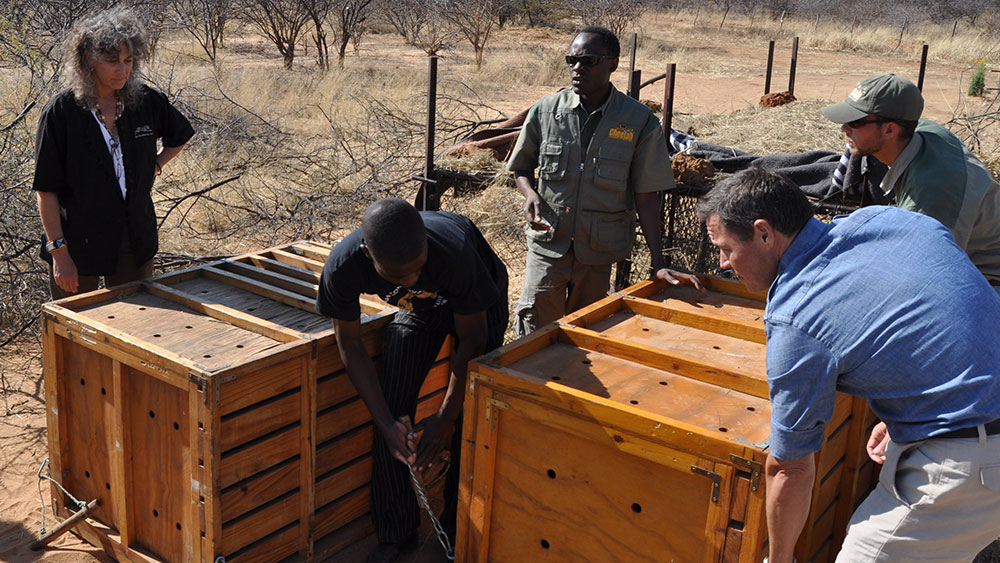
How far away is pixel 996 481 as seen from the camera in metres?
2.03

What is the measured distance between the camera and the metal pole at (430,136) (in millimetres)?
5684

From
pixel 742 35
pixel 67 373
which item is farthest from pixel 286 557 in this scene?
pixel 742 35

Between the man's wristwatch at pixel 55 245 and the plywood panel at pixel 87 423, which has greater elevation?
the man's wristwatch at pixel 55 245

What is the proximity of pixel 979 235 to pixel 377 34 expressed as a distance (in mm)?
25225

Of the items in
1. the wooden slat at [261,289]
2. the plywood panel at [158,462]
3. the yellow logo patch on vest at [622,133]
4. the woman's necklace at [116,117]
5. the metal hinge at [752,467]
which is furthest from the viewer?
the yellow logo patch on vest at [622,133]

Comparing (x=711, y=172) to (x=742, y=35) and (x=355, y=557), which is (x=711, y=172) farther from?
(x=742, y=35)

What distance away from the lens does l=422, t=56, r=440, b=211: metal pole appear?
5684 mm

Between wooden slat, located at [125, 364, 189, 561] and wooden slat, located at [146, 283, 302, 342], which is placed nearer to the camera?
wooden slat, located at [125, 364, 189, 561]

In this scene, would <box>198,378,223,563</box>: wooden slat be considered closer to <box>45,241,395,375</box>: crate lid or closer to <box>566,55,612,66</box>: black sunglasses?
<box>45,241,395,375</box>: crate lid

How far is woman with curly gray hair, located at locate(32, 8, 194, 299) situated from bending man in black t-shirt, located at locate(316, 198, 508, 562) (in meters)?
1.18

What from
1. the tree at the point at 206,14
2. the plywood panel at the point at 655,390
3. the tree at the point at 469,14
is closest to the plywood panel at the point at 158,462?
the plywood panel at the point at 655,390

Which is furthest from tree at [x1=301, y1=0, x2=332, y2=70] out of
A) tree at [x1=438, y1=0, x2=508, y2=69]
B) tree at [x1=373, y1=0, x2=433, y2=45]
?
tree at [x1=373, y1=0, x2=433, y2=45]

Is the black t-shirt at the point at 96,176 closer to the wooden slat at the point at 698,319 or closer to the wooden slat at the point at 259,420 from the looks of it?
the wooden slat at the point at 259,420

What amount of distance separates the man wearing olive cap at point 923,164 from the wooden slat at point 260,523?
2.36 meters
